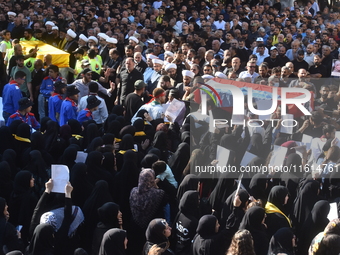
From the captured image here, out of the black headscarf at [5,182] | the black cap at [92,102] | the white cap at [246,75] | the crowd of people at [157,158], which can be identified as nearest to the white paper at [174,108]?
the crowd of people at [157,158]

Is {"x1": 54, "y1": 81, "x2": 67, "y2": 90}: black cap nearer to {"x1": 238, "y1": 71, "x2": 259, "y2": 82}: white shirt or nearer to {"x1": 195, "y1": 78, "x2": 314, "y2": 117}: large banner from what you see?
{"x1": 195, "y1": 78, "x2": 314, "y2": 117}: large banner

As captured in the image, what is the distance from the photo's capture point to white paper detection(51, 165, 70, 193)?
5.83 metres

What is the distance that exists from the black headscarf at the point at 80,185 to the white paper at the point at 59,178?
0.66m

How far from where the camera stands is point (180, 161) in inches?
297

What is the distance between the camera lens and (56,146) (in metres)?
7.97

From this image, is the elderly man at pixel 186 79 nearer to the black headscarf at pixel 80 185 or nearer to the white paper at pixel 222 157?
the white paper at pixel 222 157

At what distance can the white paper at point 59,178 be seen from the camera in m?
5.83

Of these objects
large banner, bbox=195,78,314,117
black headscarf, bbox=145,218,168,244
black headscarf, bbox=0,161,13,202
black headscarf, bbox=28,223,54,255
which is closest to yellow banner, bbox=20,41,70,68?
large banner, bbox=195,78,314,117

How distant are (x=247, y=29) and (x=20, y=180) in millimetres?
12460

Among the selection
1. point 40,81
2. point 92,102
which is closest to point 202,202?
point 92,102

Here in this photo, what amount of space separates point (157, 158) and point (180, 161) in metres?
0.55

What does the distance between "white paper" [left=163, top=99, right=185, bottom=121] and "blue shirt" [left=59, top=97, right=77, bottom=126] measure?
1.64m

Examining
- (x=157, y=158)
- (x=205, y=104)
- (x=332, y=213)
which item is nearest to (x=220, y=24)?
(x=205, y=104)

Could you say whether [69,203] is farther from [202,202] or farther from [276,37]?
[276,37]
